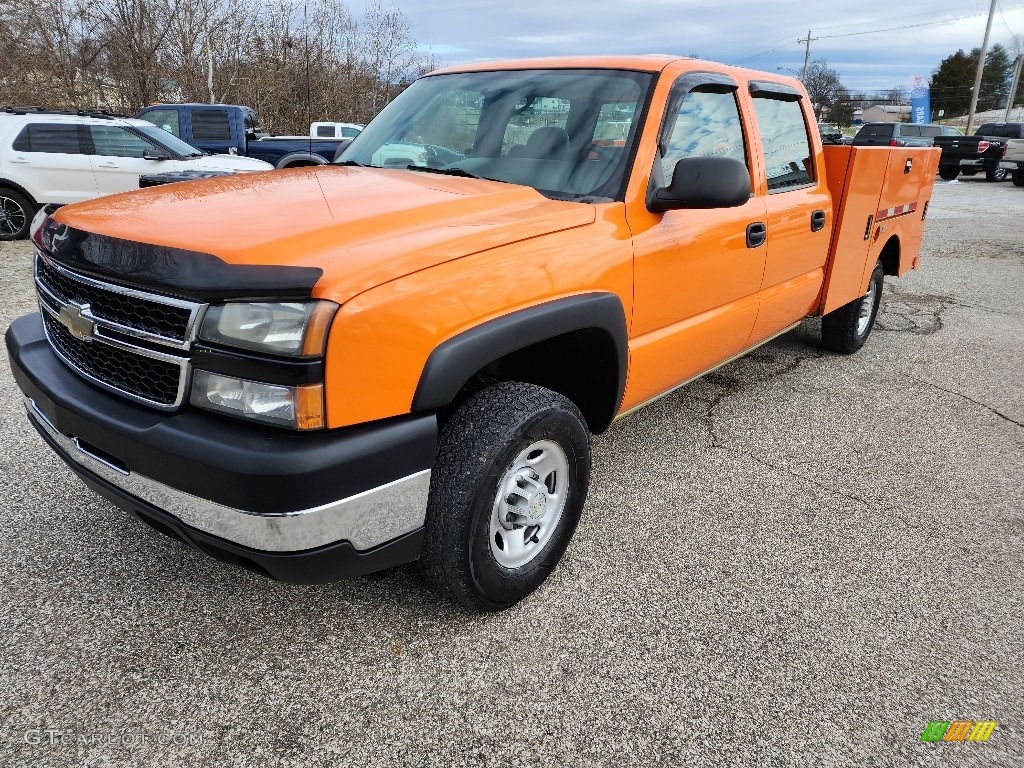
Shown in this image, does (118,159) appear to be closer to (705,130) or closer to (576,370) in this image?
(705,130)

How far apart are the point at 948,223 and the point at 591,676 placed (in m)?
14.0

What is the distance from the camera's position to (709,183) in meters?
2.54

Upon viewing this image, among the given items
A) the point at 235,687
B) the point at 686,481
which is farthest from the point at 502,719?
the point at 686,481

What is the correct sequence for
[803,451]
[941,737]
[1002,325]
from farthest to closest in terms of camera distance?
[1002,325] < [803,451] < [941,737]

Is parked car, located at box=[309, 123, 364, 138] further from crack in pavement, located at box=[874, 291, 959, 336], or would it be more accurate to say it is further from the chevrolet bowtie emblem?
the chevrolet bowtie emblem

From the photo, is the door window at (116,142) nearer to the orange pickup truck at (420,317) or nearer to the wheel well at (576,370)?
the orange pickup truck at (420,317)

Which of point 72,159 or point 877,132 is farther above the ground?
point 877,132

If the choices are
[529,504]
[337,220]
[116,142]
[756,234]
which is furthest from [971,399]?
[116,142]

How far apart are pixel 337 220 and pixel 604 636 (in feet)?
5.11

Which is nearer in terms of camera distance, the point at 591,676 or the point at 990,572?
the point at 591,676

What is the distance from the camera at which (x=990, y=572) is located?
2779 millimetres

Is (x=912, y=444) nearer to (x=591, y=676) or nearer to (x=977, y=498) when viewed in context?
(x=977, y=498)

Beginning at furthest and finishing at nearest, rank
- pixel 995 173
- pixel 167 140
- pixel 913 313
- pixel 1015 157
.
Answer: pixel 995 173 → pixel 1015 157 → pixel 167 140 → pixel 913 313

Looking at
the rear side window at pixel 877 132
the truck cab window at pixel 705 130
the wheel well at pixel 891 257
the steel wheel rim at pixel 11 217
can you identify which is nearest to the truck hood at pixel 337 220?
the truck cab window at pixel 705 130
